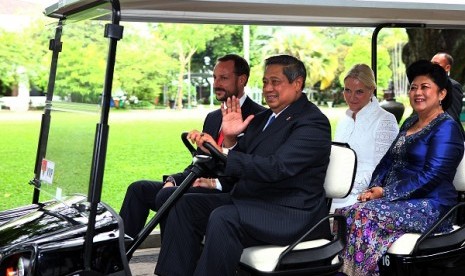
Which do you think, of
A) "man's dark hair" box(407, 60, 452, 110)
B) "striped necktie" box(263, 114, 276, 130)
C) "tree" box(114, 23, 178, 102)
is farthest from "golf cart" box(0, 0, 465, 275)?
"tree" box(114, 23, 178, 102)

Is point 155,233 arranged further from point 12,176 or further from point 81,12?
point 12,176

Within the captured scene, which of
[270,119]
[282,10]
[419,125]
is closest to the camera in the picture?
[270,119]

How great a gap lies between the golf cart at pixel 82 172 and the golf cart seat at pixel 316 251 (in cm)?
6

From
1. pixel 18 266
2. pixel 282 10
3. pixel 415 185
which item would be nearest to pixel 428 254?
pixel 415 185

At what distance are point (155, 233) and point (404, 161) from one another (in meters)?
2.74

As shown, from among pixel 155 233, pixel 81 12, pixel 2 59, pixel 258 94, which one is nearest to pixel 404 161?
pixel 81 12

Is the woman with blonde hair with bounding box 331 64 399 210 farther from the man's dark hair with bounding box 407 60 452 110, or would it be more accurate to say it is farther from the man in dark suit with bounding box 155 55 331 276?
the man in dark suit with bounding box 155 55 331 276

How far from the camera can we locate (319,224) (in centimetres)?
345

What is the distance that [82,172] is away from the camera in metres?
3.24

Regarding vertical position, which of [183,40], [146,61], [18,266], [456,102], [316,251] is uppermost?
[183,40]

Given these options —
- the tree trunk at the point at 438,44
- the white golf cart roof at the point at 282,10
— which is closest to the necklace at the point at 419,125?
the white golf cart roof at the point at 282,10

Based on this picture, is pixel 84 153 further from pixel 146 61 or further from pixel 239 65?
pixel 146 61

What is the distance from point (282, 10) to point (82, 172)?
1.43 meters

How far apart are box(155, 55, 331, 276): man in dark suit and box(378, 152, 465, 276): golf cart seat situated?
0.37 metres
